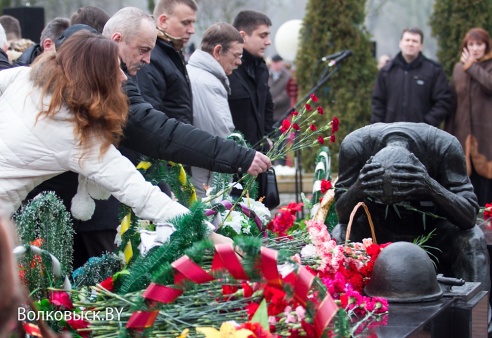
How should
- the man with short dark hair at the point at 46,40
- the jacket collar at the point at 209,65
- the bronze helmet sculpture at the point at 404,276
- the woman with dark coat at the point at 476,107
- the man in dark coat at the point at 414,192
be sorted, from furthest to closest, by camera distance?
the woman with dark coat at the point at 476,107 < the jacket collar at the point at 209,65 < the man with short dark hair at the point at 46,40 < the man in dark coat at the point at 414,192 < the bronze helmet sculpture at the point at 404,276

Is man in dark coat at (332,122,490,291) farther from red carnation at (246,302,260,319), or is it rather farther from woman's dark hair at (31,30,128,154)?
red carnation at (246,302,260,319)

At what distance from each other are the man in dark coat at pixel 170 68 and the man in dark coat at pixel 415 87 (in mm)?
3951

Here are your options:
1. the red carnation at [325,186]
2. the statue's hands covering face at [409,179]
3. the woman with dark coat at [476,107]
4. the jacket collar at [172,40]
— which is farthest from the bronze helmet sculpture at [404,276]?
the woman with dark coat at [476,107]

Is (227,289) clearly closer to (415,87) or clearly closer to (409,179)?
(409,179)

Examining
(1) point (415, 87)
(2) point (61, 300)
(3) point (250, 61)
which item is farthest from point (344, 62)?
(2) point (61, 300)

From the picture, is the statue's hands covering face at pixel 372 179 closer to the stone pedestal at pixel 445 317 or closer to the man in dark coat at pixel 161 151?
the man in dark coat at pixel 161 151

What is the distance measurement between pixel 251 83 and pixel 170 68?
181 cm

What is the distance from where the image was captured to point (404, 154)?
4273mm

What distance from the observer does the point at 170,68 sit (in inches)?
222

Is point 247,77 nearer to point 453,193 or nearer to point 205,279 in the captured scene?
point 453,193

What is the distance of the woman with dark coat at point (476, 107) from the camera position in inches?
363

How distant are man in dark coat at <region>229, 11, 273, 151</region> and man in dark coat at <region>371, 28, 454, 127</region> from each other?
7.66 feet

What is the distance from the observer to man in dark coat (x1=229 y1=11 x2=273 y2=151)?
723 cm

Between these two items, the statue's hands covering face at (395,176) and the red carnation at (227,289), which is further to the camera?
the statue's hands covering face at (395,176)
